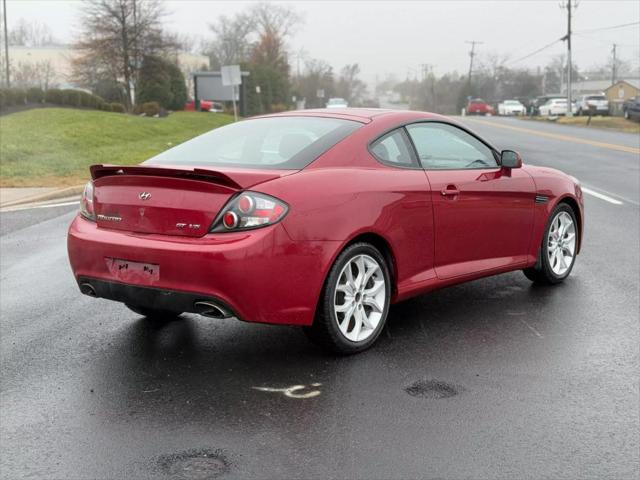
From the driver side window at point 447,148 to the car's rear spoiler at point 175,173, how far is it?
1631mm

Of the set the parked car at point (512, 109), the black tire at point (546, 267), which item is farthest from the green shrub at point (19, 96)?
the parked car at point (512, 109)

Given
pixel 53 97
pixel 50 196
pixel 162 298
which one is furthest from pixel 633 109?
pixel 162 298

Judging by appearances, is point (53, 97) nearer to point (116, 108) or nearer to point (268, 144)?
point (116, 108)

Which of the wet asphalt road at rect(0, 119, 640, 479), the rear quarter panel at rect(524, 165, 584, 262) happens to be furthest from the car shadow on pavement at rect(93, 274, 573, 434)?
the rear quarter panel at rect(524, 165, 584, 262)

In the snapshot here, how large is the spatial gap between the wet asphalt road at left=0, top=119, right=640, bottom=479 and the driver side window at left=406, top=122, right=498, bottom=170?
1.14 meters

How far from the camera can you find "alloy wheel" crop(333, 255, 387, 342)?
4777 mm

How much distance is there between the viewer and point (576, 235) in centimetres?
696

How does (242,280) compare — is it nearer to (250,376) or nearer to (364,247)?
(250,376)

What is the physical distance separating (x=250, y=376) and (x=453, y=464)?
1506mm

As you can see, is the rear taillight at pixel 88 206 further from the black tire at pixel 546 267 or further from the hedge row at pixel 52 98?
the hedge row at pixel 52 98

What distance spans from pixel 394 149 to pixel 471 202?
76 centimetres

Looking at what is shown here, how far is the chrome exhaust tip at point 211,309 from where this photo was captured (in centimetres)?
434

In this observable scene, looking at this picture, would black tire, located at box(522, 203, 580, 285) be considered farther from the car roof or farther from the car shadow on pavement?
the car roof

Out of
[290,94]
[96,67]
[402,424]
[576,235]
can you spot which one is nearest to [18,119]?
[96,67]
